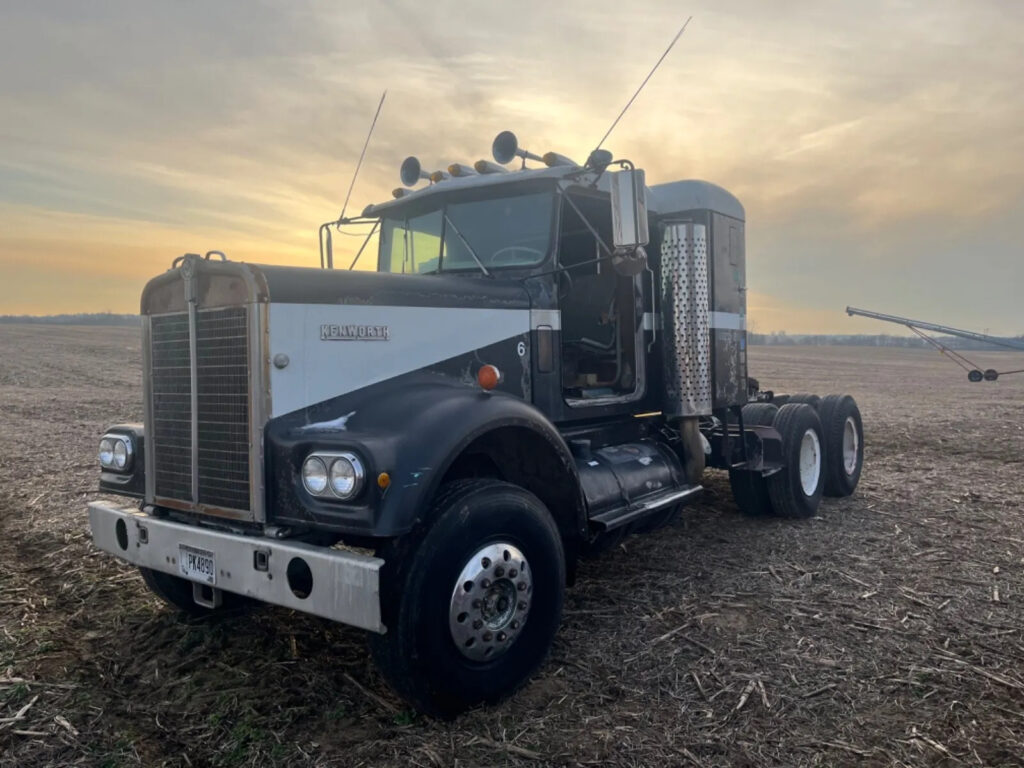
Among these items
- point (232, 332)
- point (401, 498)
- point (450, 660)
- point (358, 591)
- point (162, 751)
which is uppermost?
point (232, 332)

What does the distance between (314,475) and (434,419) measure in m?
0.63

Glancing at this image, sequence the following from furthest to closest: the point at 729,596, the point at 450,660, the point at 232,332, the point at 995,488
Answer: the point at 995,488, the point at 729,596, the point at 232,332, the point at 450,660

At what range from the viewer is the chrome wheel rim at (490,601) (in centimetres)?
388

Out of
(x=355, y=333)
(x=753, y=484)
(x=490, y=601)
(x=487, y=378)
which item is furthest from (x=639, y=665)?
(x=753, y=484)

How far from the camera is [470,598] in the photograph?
3.91 meters

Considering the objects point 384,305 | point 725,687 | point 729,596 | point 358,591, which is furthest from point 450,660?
point 729,596

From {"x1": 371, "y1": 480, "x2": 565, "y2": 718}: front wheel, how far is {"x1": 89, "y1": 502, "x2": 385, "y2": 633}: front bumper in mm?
192

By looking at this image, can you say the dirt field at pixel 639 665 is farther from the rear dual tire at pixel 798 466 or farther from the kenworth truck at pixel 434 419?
the kenworth truck at pixel 434 419

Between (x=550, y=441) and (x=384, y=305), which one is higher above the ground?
(x=384, y=305)

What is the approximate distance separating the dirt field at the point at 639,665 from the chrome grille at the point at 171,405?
103 centimetres

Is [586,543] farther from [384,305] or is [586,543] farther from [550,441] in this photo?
[384,305]

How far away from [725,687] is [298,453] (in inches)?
97.7

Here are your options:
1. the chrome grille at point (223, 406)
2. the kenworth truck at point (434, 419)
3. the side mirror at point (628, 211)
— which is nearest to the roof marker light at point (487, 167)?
the kenworth truck at point (434, 419)

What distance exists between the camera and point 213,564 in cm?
402
